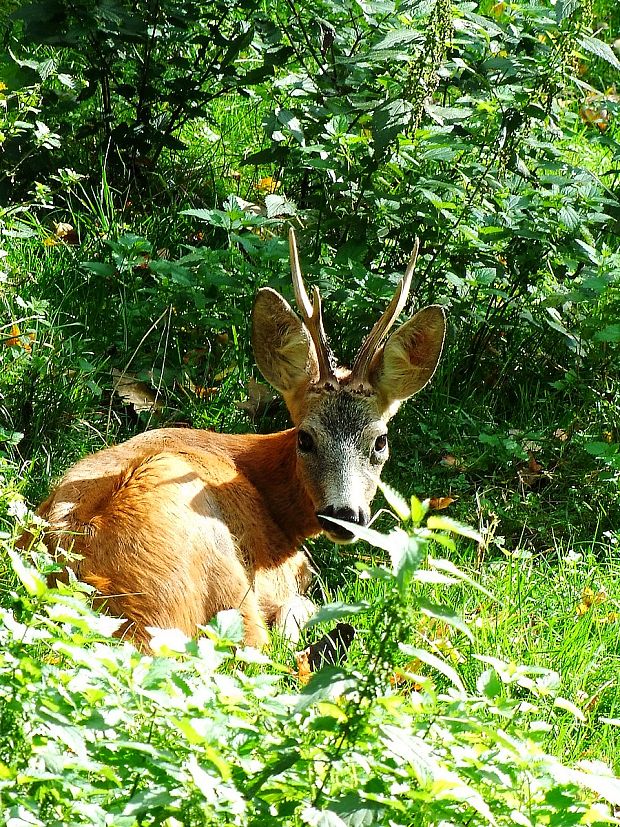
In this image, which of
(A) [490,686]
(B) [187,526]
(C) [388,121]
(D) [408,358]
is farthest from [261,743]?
(C) [388,121]

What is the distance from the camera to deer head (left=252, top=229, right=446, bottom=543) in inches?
181

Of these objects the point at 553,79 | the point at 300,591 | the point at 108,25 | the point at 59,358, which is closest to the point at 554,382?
the point at 553,79

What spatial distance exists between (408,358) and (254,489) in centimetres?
86

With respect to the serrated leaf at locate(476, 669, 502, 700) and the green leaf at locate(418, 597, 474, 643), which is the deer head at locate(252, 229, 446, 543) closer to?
the serrated leaf at locate(476, 669, 502, 700)

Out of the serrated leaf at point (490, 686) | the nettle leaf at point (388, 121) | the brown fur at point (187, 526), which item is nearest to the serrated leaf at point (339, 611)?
the serrated leaf at point (490, 686)

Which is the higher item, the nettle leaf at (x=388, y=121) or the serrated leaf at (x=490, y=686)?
the nettle leaf at (x=388, y=121)

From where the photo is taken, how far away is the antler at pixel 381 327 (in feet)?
15.1

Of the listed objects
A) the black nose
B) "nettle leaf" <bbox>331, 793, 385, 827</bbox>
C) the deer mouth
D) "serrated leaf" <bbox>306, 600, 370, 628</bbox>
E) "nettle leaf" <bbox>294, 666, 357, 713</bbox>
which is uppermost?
"serrated leaf" <bbox>306, 600, 370, 628</bbox>

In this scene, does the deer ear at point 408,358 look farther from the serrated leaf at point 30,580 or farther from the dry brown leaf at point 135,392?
the serrated leaf at point 30,580

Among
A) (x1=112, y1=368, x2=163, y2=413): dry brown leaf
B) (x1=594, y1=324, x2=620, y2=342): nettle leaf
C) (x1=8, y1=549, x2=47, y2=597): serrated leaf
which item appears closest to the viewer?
(x1=8, y1=549, x2=47, y2=597): serrated leaf

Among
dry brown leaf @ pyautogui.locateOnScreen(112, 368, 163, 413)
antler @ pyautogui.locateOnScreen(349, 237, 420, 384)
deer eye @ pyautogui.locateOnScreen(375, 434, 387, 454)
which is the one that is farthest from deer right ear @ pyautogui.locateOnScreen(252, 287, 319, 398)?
dry brown leaf @ pyautogui.locateOnScreen(112, 368, 163, 413)

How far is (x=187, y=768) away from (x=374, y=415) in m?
2.86

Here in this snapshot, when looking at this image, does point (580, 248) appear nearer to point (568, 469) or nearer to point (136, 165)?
point (568, 469)

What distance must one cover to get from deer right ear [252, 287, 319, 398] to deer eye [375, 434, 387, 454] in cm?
37
